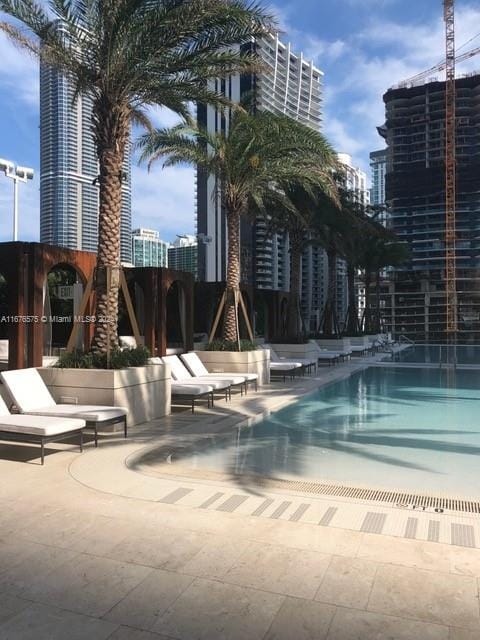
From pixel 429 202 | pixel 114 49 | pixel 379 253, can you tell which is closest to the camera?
pixel 114 49

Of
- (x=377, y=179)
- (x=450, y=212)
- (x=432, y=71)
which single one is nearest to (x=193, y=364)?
(x=450, y=212)

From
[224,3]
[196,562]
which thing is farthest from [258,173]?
[196,562]

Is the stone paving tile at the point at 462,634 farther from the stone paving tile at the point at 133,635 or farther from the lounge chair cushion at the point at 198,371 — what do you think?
the lounge chair cushion at the point at 198,371

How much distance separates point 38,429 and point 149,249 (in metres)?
49.6

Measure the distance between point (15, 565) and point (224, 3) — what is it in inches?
348

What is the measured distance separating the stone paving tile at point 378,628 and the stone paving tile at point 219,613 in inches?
13.8

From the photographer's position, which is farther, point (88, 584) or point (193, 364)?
point (193, 364)

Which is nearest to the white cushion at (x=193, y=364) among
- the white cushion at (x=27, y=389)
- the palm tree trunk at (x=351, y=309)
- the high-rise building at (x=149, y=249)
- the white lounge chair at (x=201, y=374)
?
the white lounge chair at (x=201, y=374)

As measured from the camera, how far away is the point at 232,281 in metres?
15.4

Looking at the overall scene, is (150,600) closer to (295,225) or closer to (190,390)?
(190,390)

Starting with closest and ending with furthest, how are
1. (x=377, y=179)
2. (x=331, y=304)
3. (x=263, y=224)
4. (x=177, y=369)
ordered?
(x=177, y=369)
(x=331, y=304)
(x=263, y=224)
(x=377, y=179)

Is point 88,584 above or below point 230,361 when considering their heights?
below

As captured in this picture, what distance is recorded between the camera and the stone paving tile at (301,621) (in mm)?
2705

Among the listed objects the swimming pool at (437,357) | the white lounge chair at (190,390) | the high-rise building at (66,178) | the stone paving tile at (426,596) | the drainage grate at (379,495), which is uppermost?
the high-rise building at (66,178)
